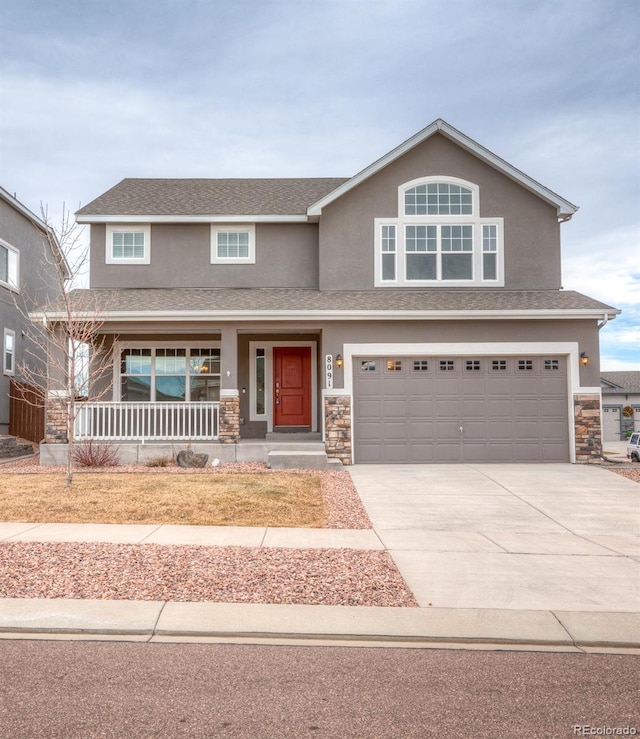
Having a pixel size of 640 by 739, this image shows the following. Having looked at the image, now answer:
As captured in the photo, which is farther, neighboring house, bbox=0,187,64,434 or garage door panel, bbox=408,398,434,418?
neighboring house, bbox=0,187,64,434

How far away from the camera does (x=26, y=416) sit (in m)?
18.3

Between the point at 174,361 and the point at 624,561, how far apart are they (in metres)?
12.3

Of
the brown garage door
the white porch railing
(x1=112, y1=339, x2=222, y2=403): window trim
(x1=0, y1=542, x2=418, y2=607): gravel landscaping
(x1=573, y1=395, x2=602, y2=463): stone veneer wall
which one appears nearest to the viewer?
(x1=0, y1=542, x2=418, y2=607): gravel landscaping

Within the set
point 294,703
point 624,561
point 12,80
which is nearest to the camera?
point 294,703

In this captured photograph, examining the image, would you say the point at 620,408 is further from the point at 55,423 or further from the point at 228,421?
the point at 55,423

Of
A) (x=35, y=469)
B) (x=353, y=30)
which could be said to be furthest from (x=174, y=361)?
(x=353, y=30)

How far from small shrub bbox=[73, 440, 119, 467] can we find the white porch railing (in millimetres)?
438

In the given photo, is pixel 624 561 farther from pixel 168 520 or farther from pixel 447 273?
pixel 447 273

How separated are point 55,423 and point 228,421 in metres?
4.11

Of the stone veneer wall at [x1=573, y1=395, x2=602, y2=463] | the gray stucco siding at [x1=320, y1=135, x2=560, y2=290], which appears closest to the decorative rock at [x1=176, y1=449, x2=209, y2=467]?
the gray stucco siding at [x1=320, y1=135, x2=560, y2=290]

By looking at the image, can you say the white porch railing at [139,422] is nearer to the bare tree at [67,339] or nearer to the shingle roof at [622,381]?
the bare tree at [67,339]

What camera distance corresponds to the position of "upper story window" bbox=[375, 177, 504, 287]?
1542cm

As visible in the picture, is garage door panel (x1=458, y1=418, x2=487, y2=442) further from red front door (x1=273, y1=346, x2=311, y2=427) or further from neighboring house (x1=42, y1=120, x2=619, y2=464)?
red front door (x1=273, y1=346, x2=311, y2=427)

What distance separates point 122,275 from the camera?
1638 cm
